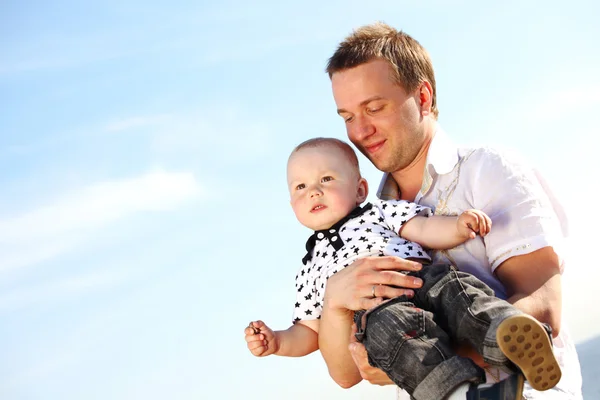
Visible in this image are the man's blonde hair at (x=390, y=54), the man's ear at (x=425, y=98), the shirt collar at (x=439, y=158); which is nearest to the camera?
the shirt collar at (x=439, y=158)

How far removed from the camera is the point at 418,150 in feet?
16.9

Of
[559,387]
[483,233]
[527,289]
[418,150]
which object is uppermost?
[418,150]

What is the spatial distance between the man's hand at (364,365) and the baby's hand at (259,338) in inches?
26.6

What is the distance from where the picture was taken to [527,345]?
10.6ft

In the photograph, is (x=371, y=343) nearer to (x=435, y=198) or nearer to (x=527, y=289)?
(x=527, y=289)

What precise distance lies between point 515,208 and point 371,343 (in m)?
1.28

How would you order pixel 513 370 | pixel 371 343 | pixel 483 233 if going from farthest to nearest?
1. pixel 483 233
2. pixel 371 343
3. pixel 513 370

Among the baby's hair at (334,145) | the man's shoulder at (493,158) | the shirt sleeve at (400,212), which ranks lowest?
the shirt sleeve at (400,212)

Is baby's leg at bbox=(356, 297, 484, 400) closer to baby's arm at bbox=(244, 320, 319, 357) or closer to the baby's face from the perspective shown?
baby's arm at bbox=(244, 320, 319, 357)

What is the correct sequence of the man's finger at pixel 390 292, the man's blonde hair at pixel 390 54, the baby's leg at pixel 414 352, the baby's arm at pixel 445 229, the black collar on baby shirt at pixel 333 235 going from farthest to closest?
the man's blonde hair at pixel 390 54 < the black collar on baby shirt at pixel 333 235 < the baby's arm at pixel 445 229 < the man's finger at pixel 390 292 < the baby's leg at pixel 414 352

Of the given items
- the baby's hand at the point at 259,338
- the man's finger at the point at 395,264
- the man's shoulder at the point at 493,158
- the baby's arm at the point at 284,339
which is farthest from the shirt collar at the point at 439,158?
the baby's hand at the point at 259,338

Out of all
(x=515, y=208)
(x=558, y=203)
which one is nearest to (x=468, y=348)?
(x=515, y=208)

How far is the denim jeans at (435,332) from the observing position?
11.1ft

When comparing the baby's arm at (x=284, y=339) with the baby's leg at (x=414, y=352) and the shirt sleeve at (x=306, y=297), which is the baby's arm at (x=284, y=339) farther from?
the baby's leg at (x=414, y=352)
